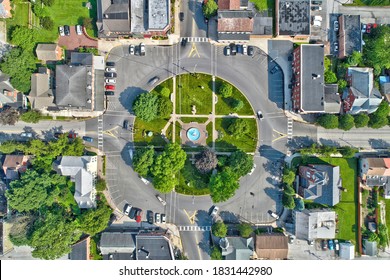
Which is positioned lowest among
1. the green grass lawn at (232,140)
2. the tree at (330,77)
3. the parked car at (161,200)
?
the parked car at (161,200)

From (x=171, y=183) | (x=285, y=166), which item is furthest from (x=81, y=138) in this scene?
(x=285, y=166)

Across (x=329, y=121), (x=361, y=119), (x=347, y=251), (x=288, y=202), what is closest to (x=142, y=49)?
(x=329, y=121)

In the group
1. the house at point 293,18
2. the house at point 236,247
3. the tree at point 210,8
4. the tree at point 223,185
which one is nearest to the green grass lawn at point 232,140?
the tree at point 223,185

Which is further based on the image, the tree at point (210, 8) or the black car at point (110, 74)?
the black car at point (110, 74)

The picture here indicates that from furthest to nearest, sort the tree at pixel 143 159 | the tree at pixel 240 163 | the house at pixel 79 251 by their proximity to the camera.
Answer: the house at pixel 79 251, the tree at pixel 240 163, the tree at pixel 143 159

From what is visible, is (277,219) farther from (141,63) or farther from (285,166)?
(141,63)

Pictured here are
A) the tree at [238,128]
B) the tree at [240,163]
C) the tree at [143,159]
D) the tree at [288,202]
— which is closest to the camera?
the tree at [143,159]

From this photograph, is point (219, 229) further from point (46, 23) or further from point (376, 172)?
point (46, 23)

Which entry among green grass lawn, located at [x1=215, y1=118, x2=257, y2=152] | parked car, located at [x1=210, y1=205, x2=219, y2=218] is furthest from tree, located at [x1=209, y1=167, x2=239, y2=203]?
green grass lawn, located at [x1=215, y1=118, x2=257, y2=152]

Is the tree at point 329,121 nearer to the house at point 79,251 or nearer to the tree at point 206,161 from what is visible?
the tree at point 206,161
